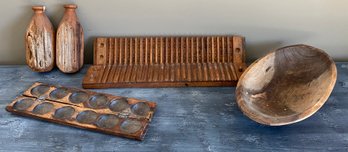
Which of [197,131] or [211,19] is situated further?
[211,19]

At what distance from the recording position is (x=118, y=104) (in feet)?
3.02

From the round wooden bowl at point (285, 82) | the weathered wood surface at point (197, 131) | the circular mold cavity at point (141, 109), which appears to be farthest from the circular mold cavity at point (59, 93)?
the round wooden bowl at point (285, 82)

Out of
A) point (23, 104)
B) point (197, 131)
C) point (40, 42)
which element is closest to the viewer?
point (197, 131)

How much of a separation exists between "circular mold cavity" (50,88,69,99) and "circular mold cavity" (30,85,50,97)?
0.03 m

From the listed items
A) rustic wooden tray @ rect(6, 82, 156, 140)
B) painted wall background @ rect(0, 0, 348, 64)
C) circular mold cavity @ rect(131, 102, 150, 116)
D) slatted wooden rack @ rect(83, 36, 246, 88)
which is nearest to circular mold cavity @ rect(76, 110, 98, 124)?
rustic wooden tray @ rect(6, 82, 156, 140)

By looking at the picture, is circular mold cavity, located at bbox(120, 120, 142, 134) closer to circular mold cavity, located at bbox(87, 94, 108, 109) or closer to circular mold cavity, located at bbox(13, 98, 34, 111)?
circular mold cavity, located at bbox(87, 94, 108, 109)

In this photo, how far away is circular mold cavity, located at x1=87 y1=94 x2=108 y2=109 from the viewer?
917 millimetres

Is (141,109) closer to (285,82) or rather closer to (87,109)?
(87,109)

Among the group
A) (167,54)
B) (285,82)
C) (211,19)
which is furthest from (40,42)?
(285,82)

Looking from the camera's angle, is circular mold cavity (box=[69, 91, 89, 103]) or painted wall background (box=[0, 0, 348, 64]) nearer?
circular mold cavity (box=[69, 91, 89, 103])

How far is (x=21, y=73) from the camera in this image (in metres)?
1.12

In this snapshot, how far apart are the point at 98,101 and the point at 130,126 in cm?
16

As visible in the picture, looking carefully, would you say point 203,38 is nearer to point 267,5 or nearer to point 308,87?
point 267,5

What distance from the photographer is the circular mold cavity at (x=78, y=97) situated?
937 millimetres
